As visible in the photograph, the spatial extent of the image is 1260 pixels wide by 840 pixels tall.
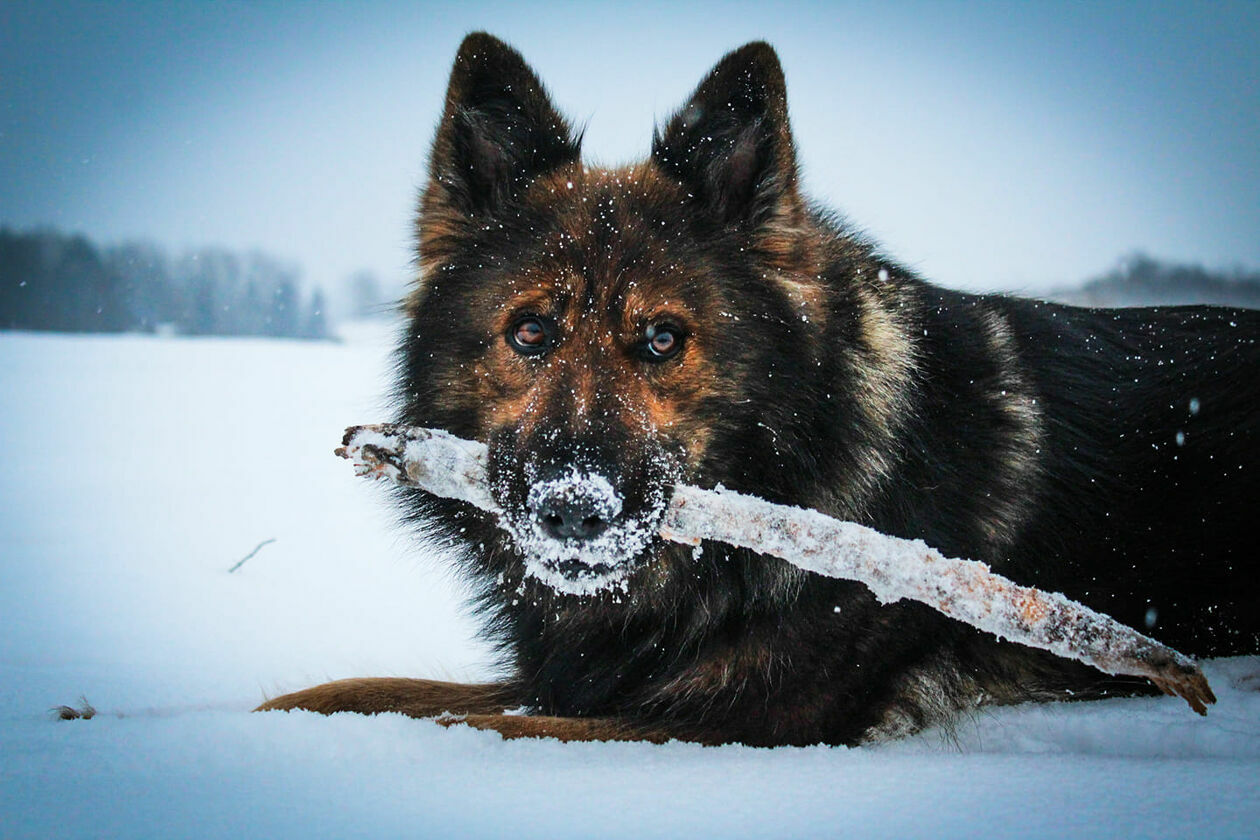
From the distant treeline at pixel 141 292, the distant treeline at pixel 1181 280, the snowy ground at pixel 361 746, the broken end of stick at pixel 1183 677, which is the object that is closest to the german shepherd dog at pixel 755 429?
the snowy ground at pixel 361 746

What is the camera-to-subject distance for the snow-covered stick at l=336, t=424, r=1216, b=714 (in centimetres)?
184

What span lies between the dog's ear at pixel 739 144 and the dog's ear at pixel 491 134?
0.55m

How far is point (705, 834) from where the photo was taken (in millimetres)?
1660

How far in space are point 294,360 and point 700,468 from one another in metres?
12.7

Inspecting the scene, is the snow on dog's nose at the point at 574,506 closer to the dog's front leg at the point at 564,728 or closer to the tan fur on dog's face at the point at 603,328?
the tan fur on dog's face at the point at 603,328

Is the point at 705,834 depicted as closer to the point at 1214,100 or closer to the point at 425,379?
the point at 425,379

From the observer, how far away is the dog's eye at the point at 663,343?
2609 mm

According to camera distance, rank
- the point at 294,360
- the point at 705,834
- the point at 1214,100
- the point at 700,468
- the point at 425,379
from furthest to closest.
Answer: the point at 1214,100, the point at 294,360, the point at 425,379, the point at 700,468, the point at 705,834

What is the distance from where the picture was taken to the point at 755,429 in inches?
104

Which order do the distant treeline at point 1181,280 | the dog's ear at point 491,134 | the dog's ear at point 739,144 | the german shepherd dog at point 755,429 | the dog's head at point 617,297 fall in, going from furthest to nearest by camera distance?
the distant treeline at point 1181,280
the dog's ear at point 491,134
the dog's ear at point 739,144
the german shepherd dog at point 755,429
the dog's head at point 617,297

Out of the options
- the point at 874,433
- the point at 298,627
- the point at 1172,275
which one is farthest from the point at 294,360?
the point at 1172,275

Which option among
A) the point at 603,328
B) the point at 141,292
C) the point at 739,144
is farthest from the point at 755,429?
the point at 141,292

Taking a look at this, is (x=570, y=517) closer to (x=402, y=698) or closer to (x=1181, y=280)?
(x=402, y=698)

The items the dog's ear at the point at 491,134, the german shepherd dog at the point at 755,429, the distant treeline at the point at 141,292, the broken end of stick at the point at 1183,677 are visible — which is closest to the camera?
the broken end of stick at the point at 1183,677
